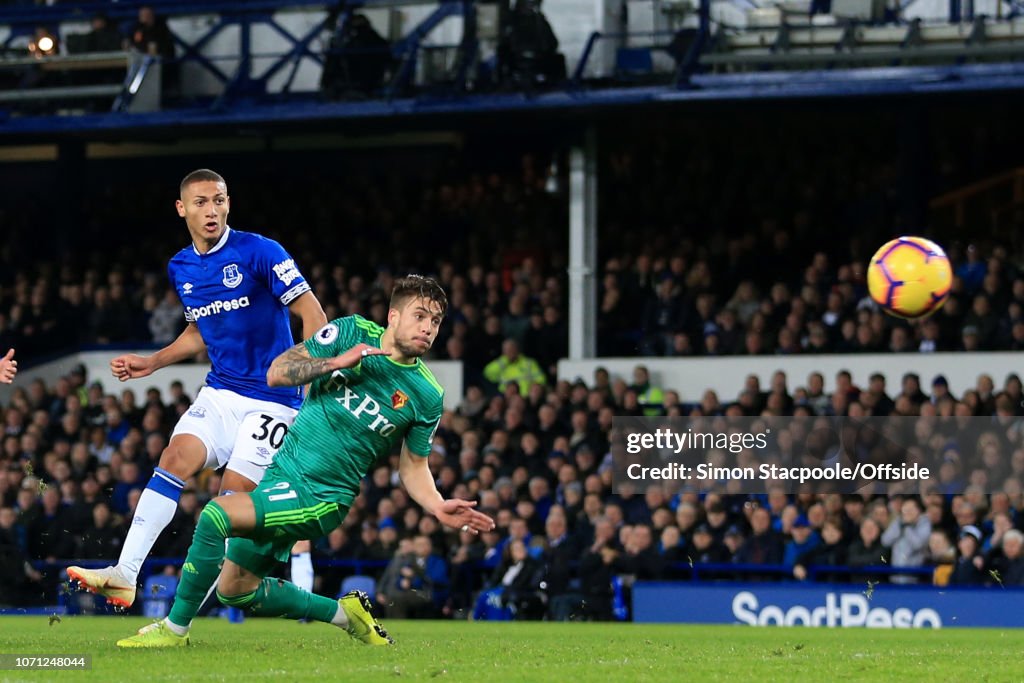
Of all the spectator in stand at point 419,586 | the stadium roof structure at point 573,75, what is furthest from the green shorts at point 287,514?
the stadium roof structure at point 573,75

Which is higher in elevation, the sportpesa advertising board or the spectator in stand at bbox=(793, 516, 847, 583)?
the spectator in stand at bbox=(793, 516, 847, 583)

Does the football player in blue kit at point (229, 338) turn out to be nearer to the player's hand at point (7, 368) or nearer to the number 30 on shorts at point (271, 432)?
the number 30 on shorts at point (271, 432)

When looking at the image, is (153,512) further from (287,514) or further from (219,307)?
(287,514)

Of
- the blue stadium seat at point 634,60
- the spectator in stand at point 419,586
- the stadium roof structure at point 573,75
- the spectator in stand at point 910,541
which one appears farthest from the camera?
the blue stadium seat at point 634,60

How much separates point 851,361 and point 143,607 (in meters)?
8.17

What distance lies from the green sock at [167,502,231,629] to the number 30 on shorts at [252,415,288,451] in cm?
109

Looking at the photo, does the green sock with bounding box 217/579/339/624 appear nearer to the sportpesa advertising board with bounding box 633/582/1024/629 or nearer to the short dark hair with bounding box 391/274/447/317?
the short dark hair with bounding box 391/274/447/317

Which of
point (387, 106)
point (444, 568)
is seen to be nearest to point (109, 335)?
point (387, 106)

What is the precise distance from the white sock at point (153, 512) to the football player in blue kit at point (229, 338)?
1cm

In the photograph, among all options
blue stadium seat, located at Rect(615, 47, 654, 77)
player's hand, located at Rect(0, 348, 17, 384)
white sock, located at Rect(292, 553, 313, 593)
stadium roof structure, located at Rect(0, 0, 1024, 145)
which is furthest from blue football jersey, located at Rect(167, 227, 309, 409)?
blue stadium seat, located at Rect(615, 47, 654, 77)

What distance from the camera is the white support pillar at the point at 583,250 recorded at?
22031mm

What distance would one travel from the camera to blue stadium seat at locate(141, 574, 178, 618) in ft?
57.4

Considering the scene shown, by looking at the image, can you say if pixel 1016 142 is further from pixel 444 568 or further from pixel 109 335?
pixel 109 335

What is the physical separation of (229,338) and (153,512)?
1047mm
